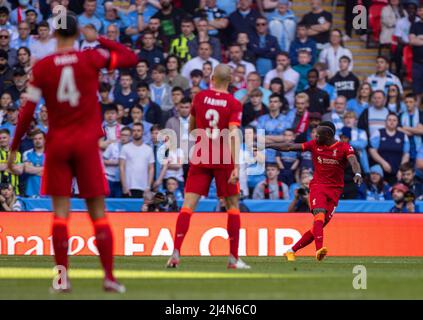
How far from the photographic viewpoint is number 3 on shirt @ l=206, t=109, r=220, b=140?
45.7ft

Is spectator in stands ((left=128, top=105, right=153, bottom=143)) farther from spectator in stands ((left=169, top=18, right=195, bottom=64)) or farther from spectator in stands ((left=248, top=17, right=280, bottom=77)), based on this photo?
spectator in stands ((left=248, top=17, right=280, bottom=77))

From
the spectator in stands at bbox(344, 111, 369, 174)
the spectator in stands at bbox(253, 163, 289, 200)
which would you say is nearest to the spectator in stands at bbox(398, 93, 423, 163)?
the spectator in stands at bbox(344, 111, 369, 174)

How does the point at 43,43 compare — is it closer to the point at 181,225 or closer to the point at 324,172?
the point at 324,172

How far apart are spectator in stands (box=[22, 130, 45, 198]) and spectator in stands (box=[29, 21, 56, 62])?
2.47 m

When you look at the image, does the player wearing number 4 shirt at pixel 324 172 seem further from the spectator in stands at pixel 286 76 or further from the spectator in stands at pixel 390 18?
the spectator in stands at pixel 390 18

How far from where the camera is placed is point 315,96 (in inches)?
912

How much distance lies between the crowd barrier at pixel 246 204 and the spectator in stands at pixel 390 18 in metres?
5.51

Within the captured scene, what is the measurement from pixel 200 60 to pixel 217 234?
4998mm

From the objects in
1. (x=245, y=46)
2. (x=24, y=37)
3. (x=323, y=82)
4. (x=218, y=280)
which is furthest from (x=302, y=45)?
(x=218, y=280)

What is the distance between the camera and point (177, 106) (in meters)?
22.5

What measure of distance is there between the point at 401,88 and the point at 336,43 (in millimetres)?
1665

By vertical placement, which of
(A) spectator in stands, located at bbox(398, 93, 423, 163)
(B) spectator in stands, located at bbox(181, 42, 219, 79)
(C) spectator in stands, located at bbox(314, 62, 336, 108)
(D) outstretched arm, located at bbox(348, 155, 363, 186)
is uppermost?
(B) spectator in stands, located at bbox(181, 42, 219, 79)

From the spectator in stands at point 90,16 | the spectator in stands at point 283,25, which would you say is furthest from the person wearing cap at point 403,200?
the spectator in stands at point 90,16

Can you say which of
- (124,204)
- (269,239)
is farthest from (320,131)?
(124,204)
